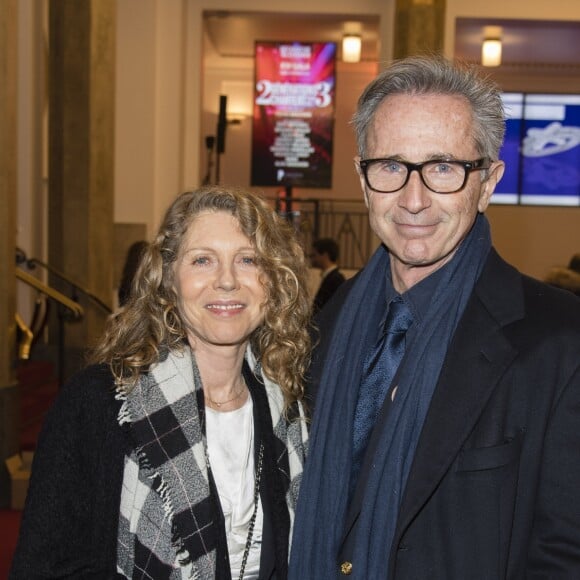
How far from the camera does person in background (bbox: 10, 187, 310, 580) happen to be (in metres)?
1.88

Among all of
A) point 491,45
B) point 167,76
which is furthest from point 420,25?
point 167,76

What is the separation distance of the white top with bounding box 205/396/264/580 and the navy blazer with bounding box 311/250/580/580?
15.5 inches

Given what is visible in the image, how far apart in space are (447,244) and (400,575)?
70 centimetres

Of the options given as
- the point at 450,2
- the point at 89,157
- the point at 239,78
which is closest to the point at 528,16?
the point at 450,2

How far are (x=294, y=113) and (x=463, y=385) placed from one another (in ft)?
38.4

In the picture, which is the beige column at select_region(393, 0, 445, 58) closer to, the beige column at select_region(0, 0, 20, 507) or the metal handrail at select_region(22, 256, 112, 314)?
Answer: the metal handrail at select_region(22, 256, 112, 314)

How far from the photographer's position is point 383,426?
191 cm

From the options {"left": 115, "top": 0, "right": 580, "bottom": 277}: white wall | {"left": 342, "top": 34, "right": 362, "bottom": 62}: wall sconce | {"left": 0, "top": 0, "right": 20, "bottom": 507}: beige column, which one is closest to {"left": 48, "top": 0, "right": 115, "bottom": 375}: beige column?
{"left": 115, "top": 0, "right": 580, "bottom": 277}: white wall

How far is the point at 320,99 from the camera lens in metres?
13.0

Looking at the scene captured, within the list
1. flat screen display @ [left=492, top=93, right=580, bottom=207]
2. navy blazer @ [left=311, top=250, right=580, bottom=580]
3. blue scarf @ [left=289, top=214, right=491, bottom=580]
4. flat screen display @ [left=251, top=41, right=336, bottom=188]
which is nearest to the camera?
navy blazer @ [left=311, top=250, right=580, bottom=580]

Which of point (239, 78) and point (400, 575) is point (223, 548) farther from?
point (239, 78)

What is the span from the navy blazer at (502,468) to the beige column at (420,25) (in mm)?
7175

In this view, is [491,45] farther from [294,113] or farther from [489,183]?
[489,183]

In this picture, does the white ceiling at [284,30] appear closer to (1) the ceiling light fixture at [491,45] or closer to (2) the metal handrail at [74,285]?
(1) the ceiling light fixture at [491,45]
